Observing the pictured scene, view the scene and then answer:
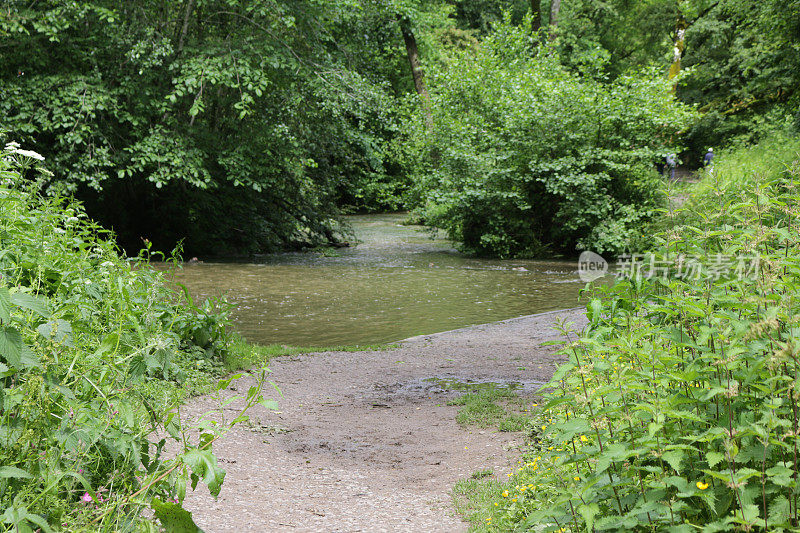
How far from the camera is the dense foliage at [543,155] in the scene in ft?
50.9

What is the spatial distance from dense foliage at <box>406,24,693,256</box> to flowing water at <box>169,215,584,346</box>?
99 centimetres

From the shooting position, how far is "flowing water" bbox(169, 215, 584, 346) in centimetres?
970

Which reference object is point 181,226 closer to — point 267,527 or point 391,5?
point 391,5

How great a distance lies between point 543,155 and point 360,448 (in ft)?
41.1

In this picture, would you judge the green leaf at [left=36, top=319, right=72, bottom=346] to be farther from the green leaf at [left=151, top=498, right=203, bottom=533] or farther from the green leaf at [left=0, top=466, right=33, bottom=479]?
the green leaf at [left=151, top=498, right=203, bottom=533]

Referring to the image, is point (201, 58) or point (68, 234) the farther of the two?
point (201, 58)

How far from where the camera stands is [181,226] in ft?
55.5

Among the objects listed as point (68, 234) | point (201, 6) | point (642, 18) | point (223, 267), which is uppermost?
point (642, 18)

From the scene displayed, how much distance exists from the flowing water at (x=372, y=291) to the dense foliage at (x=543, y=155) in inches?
39.0

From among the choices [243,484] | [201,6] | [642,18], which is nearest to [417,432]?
[243,484]

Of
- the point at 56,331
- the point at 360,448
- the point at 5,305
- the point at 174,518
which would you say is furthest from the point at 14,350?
the point at 360,448

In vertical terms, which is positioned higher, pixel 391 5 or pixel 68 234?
pixel 391 5

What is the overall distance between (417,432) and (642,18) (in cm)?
3232

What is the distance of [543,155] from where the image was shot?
52.7 ft
